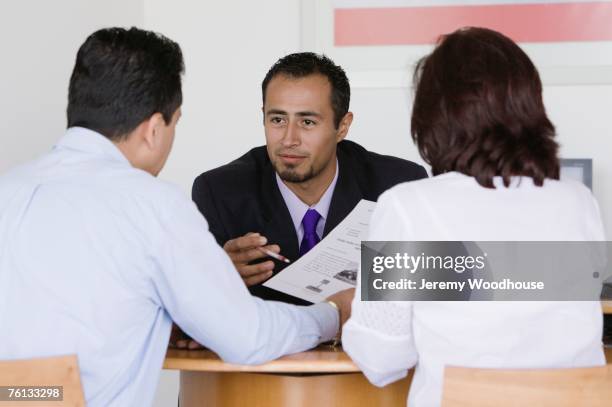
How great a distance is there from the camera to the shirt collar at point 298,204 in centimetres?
262

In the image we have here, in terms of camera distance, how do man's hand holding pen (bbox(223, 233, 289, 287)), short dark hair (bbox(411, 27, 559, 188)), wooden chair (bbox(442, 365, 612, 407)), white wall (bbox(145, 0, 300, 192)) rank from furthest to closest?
1. white wall (bbox(145, 0, 300, 192))
2. man's hand holding pen (bbox(223, 233, 289, 287))
3. short dark hair (bbox(411, 27, 559, 188))
4. wooden chair (bbox(442, 365, 612, 407))

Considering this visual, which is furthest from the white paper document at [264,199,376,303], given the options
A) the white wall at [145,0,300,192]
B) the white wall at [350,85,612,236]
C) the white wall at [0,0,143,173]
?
the white wall at [145,0,300,192]

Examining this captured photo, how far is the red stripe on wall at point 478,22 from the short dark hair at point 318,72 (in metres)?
1.26

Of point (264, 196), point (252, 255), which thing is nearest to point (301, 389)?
point (252, 255)

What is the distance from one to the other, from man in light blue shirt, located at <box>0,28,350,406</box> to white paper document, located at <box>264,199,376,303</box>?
43 centimetres

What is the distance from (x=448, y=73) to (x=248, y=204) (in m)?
1.17

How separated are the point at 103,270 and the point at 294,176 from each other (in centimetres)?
118

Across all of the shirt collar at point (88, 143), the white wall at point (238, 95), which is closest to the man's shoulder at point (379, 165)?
the white wall at point (238, 95)

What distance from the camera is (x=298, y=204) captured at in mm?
2639

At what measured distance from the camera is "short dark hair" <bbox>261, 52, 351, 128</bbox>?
267cm

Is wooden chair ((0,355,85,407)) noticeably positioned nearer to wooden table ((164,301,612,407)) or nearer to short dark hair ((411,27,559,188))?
wooden table ((164,301,612,407))

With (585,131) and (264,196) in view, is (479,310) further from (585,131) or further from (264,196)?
(585,131)

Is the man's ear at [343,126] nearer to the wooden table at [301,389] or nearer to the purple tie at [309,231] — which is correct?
the purple tie at [309,231]

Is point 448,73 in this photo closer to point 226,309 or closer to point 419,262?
point 419,262
